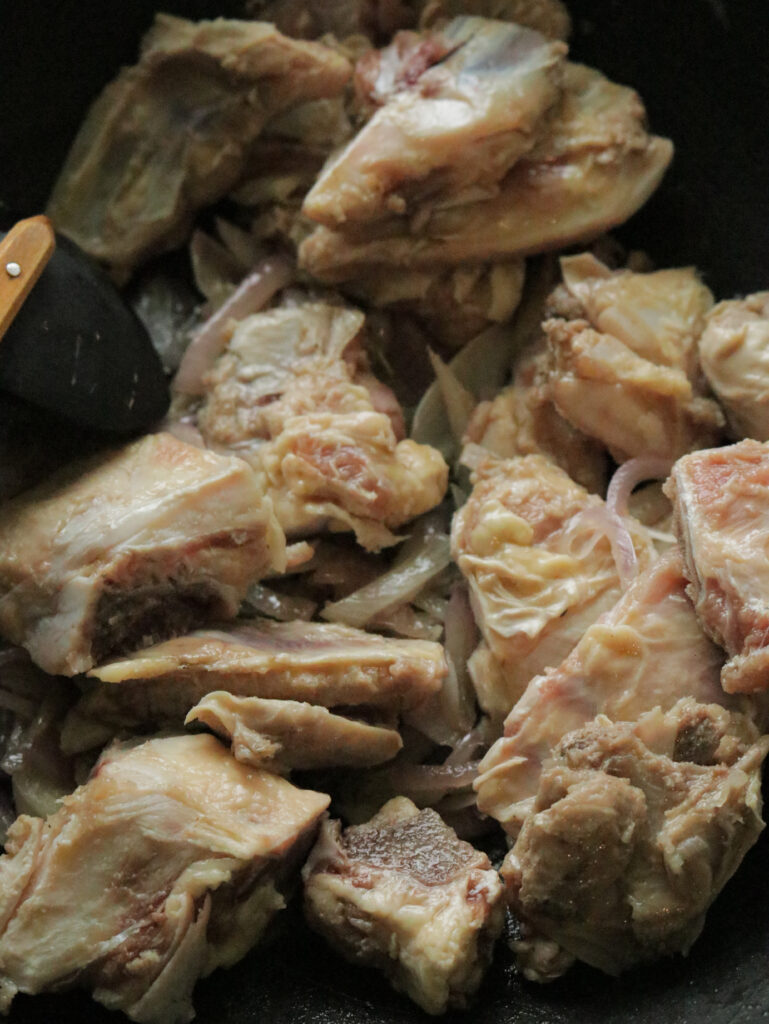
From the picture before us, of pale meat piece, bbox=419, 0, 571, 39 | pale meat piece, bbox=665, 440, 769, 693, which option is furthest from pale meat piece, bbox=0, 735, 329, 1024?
pale meat piece, bbox=419, 0, 571, 39

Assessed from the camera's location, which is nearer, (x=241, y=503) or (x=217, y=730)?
(x=217, y=730)

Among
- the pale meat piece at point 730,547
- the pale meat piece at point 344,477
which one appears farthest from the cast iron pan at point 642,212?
the pale meat piece at point 344,477

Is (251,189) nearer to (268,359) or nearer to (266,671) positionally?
(268,359)

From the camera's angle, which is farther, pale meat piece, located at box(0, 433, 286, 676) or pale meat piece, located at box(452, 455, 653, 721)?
pale meat piece, located at box(452, 455, 653, 721)

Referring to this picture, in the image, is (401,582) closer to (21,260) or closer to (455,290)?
(455,290)

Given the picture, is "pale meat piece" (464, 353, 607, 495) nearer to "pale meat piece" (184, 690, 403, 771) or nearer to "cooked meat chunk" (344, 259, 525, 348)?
"cooked meat chunk" (344, 259, 525, 348)

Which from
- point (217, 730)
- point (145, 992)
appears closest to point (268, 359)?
point (217, 730)
